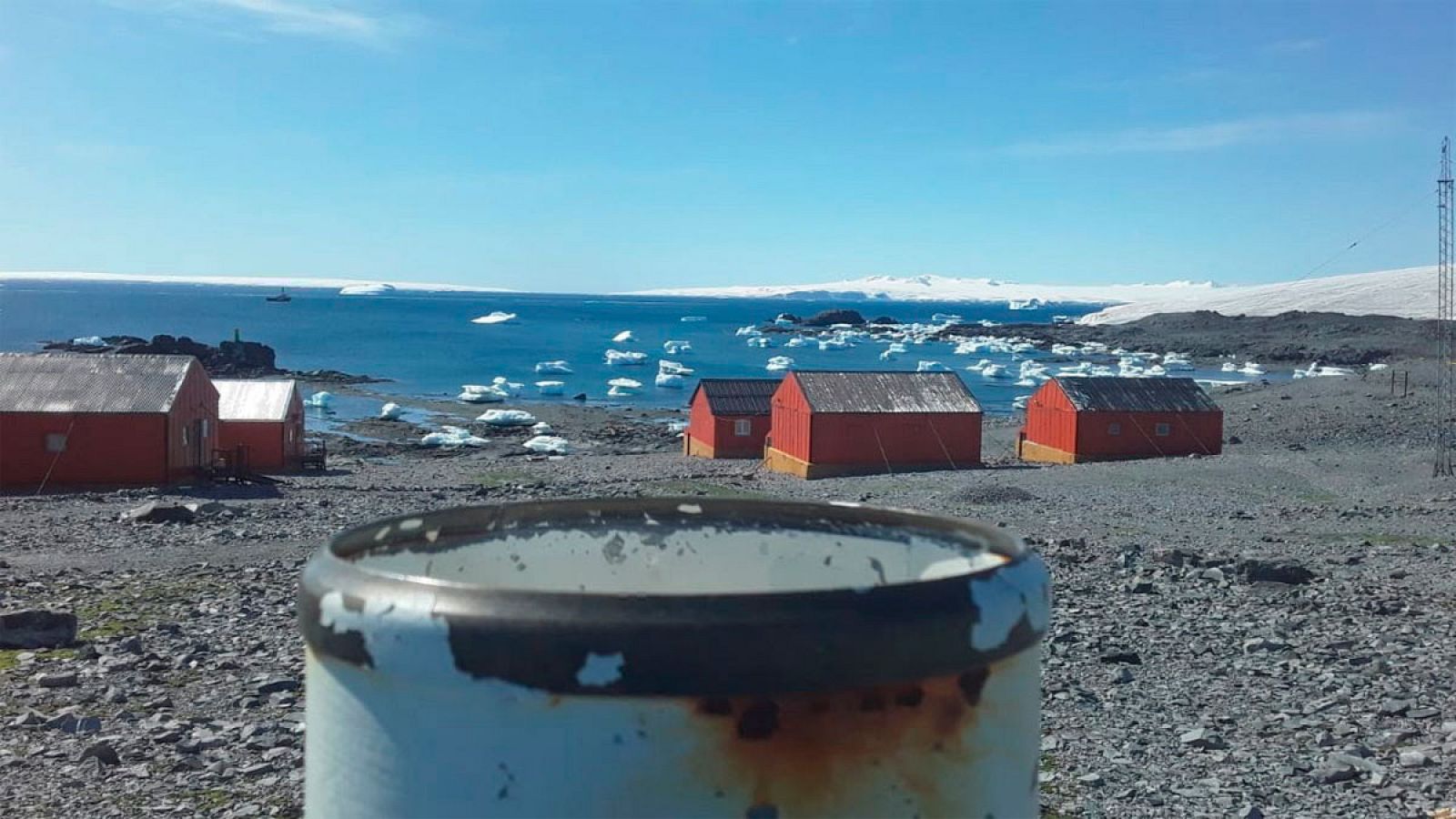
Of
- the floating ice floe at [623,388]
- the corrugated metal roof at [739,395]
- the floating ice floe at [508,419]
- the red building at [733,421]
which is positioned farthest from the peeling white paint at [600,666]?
the floating ice floe at [623,388]

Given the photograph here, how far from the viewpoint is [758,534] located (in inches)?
119

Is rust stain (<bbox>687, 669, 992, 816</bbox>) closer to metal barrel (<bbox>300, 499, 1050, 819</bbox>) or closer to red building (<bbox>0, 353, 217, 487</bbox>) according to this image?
metal barrel (<bbox>300, 499, 1050, 819</bbox>)

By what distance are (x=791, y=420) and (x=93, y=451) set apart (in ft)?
61.8

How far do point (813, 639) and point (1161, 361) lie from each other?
109 meters

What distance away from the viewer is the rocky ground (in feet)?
29.1

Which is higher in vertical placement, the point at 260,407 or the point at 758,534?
the point at 758,534

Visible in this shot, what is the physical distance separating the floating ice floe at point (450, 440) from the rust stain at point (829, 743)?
50352 mm

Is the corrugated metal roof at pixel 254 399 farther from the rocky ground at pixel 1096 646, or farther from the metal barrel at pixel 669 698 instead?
the metal barrel at pixel 669 698

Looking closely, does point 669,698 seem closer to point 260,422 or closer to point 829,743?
point 829,743

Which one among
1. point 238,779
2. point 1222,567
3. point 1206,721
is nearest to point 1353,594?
point 1222,567

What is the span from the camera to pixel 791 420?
37.6 m

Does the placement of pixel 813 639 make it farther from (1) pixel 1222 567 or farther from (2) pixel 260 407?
(2) pixel 260 407

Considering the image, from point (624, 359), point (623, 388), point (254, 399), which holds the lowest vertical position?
point (623, 388)

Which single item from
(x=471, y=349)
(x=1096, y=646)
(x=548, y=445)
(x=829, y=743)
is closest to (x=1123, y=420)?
(x=548, y=445)
